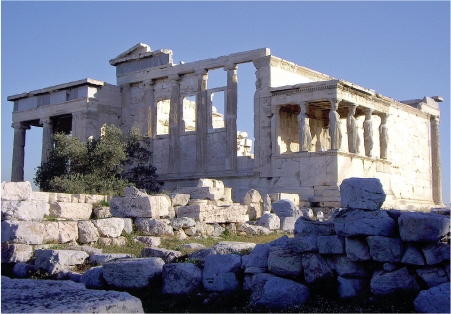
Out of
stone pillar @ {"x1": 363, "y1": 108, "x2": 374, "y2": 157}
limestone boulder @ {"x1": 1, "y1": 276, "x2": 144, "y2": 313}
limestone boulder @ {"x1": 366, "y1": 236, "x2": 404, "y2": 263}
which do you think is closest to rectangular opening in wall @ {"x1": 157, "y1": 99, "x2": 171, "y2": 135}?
stone pillar @ {"x1": 363, "y1": 108, "x2": 374, "y2": 157}

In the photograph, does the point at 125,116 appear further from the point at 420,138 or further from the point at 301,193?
the point at 420,138

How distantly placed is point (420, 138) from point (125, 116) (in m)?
12.5

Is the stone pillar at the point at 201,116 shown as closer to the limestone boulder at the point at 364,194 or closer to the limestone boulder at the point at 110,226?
the limestone boulder at the point at 110,226

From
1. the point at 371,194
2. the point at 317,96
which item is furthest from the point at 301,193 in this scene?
the point at 371,194

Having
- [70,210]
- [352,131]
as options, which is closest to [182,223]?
[70,210]

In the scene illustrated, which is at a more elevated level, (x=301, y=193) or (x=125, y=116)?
(x=125, y=116)

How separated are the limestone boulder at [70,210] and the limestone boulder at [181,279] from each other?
4.96 m

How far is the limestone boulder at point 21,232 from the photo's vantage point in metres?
10.5

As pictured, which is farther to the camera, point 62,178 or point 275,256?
point 62,178

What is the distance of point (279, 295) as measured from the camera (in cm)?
745

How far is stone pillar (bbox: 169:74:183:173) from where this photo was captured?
79.0 feet

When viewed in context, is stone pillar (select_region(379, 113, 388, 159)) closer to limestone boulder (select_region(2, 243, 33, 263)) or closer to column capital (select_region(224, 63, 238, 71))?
column capital (select_region(224, 63, 238, 71))

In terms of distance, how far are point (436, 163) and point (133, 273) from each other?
22394mm

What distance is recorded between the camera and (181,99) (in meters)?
24.5
